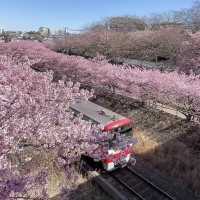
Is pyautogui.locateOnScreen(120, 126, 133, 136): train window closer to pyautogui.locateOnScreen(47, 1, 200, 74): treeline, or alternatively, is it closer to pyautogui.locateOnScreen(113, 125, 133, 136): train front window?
pyautogui.locateOnScreen(113, 125, 133, 136): train front window

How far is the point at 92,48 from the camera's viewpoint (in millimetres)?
45844

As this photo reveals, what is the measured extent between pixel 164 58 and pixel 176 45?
2.03 meters

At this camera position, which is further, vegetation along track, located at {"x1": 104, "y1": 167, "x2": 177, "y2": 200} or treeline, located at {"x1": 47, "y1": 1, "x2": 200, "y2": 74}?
treeline, located at {"x1": 47, "y1": 1, "x2": 200, "y2": 74}

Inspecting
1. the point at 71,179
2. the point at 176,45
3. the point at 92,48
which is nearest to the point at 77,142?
the point at 71,179

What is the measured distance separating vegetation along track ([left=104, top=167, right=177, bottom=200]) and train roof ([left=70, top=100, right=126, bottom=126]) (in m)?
2.23

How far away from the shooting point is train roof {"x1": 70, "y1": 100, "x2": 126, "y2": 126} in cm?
1409

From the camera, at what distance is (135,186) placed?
13523mm

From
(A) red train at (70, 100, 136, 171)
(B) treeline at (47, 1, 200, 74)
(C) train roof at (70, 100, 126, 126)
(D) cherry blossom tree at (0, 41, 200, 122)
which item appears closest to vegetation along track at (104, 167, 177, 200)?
(A) red train at (70, 100, 136, 171)

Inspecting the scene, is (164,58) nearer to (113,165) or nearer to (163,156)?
(163,156)

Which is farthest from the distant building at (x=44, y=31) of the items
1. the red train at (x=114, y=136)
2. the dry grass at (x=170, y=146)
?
the red train at (x=114, y=136)

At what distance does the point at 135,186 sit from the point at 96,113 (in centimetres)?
337

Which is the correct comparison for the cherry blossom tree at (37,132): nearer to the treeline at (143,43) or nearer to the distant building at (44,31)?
the treeline at (143,43)

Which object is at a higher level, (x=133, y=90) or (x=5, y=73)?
(x=5, y=73)

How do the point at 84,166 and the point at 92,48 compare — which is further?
the point at 92,48
